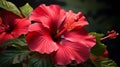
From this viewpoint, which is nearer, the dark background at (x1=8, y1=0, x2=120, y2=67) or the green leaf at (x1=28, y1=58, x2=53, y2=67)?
the green leaf at (x1=28, y1=58, x2=53, y2=67)

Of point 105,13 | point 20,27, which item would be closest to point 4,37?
point 20,27

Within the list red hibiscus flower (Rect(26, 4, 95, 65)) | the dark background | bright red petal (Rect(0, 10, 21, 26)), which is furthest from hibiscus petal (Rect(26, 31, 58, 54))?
the dark background

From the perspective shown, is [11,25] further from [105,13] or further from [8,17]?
[105,13]

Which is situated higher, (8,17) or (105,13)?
(105,13)

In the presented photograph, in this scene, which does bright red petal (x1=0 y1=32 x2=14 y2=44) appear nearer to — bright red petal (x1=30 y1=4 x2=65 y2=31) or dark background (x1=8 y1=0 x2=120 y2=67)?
bright red petal (x1=30 y1=4 x2=65 y2=31)

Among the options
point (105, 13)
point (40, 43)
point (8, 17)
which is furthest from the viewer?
point (105, 13)

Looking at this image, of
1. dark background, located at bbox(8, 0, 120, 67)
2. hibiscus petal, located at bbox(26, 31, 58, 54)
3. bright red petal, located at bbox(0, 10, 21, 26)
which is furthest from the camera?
dark background, located at bbox(8, 0, 120, 67)

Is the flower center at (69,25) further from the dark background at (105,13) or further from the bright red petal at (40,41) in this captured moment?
the dark background at (105,13)
